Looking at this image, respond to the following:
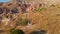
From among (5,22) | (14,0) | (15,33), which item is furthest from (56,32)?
(14,0)

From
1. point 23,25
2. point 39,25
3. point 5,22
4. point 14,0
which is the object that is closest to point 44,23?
point 39,25

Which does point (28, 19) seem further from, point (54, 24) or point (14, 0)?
point (14, 0)

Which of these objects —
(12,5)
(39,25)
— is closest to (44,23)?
(39,25)

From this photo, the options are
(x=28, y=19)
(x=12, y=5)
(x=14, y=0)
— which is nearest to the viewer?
(x=28, y=19)

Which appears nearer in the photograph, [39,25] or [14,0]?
[39,25]

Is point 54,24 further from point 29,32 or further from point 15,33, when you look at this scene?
point 15,33

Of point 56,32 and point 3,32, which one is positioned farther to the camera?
point 3,32

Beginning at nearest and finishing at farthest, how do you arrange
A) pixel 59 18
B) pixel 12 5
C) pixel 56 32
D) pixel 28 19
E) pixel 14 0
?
1. pixel 56 32
2. pixel 59 18
3. pixel 28 19
4. pixel 12 5
5. pixel 14 0

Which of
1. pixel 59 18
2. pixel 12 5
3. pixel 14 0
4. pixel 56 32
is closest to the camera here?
pixel 56 32

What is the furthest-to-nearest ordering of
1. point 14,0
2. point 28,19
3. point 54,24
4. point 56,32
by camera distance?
point 14,0 < point 28,19 < point 54,24 < point 56,32
